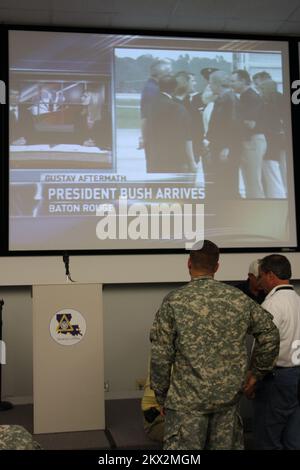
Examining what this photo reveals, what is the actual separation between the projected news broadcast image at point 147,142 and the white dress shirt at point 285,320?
2593 millimetres

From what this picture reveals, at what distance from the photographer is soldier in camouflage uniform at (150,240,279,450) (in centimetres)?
273

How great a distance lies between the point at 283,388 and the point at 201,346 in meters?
0.90

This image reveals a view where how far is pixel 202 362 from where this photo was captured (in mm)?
2729

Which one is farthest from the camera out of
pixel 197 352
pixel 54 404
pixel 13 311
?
pixel 13 311

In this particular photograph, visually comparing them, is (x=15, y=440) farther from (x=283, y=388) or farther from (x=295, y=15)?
(x=295, y=15)

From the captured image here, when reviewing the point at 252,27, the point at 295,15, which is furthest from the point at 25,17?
the point at 295,15

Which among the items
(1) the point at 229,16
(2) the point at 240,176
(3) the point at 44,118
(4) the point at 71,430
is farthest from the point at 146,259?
(1) the point at 229,16

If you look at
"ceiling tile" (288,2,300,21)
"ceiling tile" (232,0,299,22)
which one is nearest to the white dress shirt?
"ceiling tile" (232,0,299,22)

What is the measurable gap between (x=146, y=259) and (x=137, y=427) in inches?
71.5

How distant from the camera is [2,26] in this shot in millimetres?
5859

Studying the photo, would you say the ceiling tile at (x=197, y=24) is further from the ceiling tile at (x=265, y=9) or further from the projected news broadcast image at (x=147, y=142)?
the ceiling tile at (x=265, y=9)

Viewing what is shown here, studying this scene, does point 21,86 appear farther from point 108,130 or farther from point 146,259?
point 146,259

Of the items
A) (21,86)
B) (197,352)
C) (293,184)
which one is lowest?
(197,352)

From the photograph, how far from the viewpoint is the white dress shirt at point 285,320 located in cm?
338
